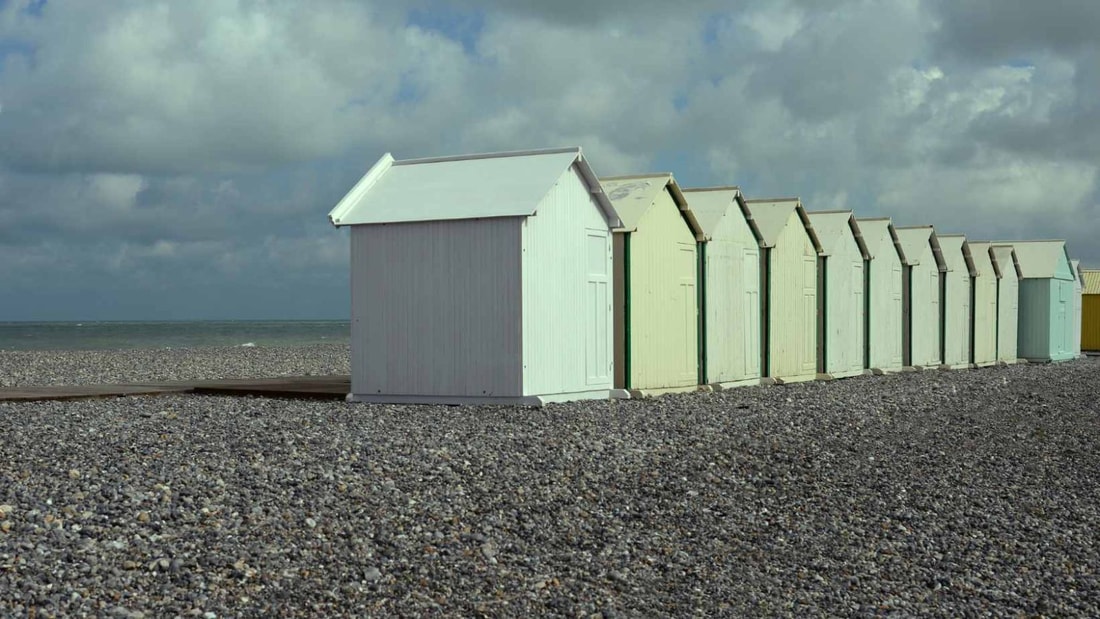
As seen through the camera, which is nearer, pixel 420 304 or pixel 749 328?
pixel 420 304

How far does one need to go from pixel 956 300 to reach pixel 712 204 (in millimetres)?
14580

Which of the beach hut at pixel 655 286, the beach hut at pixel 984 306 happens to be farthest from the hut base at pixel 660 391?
the beach hut at pixel 984 306

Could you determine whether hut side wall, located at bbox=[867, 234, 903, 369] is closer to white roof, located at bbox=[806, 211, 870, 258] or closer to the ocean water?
white roof, located at bbox=[806, 211, 870, 258]

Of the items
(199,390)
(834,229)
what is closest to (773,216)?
(834,229)

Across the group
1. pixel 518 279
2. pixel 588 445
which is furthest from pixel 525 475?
pixel 518 279

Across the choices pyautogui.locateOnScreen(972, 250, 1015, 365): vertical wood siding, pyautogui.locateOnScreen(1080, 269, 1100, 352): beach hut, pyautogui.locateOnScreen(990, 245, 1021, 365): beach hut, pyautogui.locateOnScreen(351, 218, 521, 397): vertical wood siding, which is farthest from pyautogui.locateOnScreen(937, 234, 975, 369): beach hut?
pyautogui.locateOnScreen(1080, 269, 1100, 352): beach hut

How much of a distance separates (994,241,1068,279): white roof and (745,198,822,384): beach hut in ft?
51.1

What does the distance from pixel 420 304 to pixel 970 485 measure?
312 inches

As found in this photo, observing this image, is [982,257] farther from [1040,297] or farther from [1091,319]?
[1091,319]

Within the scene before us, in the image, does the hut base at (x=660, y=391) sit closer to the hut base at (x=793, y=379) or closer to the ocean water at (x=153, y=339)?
the hut base at (x=793, y=379)

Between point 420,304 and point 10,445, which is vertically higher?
point 420,304

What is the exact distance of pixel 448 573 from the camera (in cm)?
787

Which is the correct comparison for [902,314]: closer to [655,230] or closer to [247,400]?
[655,230]

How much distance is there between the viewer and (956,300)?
3350 cm
